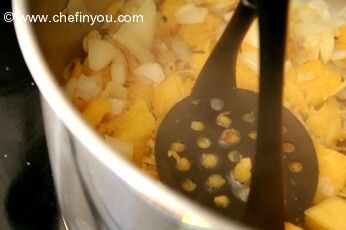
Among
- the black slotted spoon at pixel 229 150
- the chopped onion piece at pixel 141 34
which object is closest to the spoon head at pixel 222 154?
the black slotted spoon at pixel 229 150

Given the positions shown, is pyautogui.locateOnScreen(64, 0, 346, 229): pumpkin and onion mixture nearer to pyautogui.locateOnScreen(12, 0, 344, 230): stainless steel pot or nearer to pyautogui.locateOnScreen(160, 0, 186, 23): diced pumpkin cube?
pyautogui.locateOnScreen(160, 0, 186, 23): diced pumpkin cube

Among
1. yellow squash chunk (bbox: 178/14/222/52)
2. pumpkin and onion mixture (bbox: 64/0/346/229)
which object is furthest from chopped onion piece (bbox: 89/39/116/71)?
yellow squash chunk (bbox: 178/14/222/52)

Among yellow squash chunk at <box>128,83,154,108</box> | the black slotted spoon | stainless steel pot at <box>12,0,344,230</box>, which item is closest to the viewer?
stainless steel pot at <box>12,0,344,230</box>

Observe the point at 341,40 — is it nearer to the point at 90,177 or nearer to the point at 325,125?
the point at 325,125

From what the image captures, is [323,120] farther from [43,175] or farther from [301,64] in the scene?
[43,175]

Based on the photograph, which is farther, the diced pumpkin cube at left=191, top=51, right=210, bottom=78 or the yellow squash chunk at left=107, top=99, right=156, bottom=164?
the diced pumpkin cube at left=191, top=51, right=210, bottom=78

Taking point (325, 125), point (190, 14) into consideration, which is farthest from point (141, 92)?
point (325, 125)

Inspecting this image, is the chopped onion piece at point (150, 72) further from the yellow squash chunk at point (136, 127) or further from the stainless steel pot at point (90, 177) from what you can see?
the stainless steel pot at point (90, 177)
